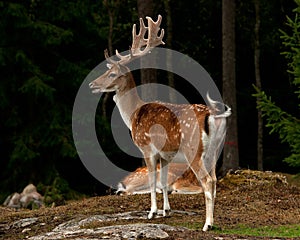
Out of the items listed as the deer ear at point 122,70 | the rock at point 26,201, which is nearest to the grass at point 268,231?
the deer ear at point 122,70

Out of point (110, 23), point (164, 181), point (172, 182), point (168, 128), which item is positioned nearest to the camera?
point (168, 128)

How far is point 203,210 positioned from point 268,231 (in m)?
1.77

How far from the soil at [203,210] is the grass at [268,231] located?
5.3 inches

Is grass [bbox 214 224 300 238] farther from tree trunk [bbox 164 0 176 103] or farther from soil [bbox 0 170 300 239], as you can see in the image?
tree trunk [bbox 164 0 176 103]

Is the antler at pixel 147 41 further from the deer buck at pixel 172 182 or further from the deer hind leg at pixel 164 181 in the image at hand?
the deer buck at pixel 172 182

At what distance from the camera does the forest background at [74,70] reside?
21.4m

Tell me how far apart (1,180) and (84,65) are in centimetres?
408

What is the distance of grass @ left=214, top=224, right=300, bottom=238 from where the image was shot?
902 cm

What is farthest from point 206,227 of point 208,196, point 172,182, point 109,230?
point 172,182

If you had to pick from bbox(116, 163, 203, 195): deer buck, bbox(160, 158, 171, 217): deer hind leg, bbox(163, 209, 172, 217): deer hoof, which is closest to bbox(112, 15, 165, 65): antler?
bbox(160, 158, 171, 217): deer hind leg

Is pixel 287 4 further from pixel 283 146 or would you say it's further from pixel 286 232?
A: pixel 286 232

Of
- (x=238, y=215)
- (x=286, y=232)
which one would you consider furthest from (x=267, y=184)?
(x=286, y=232)

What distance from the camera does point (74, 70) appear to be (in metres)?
22.1

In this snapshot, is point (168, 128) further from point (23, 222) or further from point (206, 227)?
point (23, 222)
